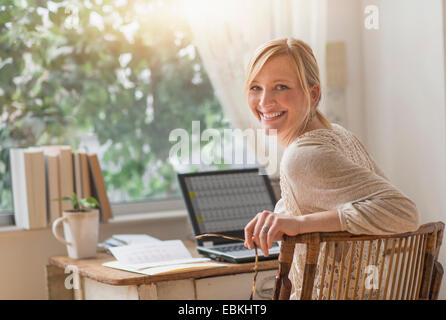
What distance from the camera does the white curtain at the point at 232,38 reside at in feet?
7.52

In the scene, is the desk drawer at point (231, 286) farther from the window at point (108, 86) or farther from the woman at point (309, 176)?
the window at point (108, 86)

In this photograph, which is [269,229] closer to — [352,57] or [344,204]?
[344,204]

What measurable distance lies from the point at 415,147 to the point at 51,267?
4.49 feet

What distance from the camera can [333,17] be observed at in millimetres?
2502

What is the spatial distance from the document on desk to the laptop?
0.29 feet

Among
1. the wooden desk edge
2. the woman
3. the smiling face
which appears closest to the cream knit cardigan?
the woman

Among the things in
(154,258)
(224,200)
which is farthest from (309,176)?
(224,200)

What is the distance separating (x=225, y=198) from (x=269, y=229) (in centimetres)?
102

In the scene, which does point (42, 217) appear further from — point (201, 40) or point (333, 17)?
point (333, 17)

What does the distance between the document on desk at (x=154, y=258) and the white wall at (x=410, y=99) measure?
92 centimetres

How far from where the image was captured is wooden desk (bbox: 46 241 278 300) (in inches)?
60.2

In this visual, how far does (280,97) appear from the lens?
118 cm

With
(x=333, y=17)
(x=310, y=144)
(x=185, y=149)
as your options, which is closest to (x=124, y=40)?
(x=185, y=149)

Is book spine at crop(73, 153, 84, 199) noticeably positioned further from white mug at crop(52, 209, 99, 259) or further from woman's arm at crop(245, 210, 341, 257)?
woman's arm at crop(245, 210, 341, 257)
